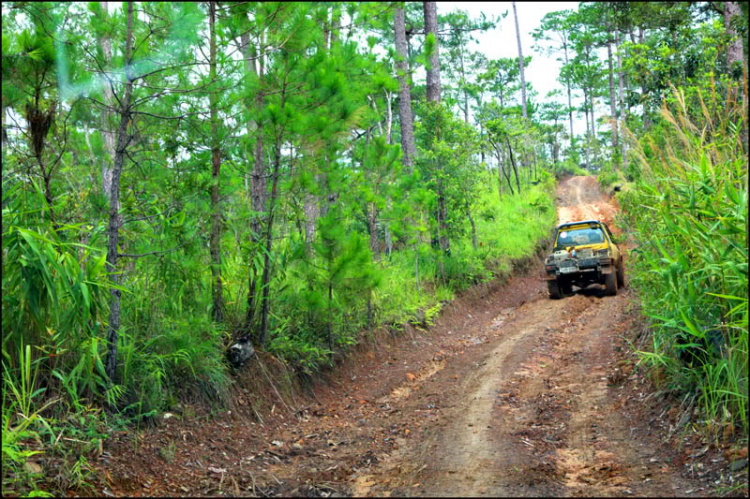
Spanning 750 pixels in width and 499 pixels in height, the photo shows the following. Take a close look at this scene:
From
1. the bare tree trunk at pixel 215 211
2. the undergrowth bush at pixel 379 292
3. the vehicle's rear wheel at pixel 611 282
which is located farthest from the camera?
the vehicle's rear wheel at pixel 611 282

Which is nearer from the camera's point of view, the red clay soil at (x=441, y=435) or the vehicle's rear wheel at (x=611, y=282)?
the red clay soil at (x=441, y=435)

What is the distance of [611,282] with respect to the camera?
42.5 feet

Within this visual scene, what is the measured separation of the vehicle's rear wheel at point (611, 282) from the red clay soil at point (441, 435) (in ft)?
13.5

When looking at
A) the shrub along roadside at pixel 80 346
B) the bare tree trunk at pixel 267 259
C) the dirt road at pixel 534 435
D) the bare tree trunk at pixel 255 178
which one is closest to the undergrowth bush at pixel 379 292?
the shrub along roadside at pixel 80 346

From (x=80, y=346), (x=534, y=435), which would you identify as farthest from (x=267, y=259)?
(x=534, y=435)

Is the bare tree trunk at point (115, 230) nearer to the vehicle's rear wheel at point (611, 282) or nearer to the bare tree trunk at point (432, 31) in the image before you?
the bare tree trunk at point (432, 31)

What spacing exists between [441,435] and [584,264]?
8.75 m

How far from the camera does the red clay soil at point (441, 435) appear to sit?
13.6 ft

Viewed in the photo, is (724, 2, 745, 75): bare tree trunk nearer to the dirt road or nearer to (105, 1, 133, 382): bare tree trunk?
the dirt road

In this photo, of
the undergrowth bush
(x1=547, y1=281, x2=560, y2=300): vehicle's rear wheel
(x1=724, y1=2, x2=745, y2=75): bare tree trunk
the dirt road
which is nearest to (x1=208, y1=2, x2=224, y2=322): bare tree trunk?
the undergrowth bush

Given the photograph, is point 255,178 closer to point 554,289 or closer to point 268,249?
point 268,249

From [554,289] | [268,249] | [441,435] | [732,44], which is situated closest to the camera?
[441,435]

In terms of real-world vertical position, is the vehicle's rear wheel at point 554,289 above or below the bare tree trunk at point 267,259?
below

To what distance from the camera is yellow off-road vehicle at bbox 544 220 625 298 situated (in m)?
13.0
